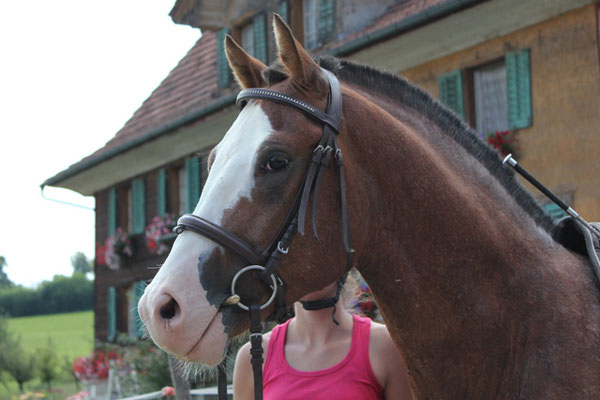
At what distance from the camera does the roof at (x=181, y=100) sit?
1468 cm

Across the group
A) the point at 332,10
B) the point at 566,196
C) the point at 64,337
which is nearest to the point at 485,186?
the point at 566,196

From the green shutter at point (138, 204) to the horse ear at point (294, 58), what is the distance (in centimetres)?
1781

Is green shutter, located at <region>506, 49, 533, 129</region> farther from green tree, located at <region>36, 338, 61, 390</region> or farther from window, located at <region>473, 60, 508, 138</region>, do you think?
green tree, located at <region>36, 338, 61, 390</region>

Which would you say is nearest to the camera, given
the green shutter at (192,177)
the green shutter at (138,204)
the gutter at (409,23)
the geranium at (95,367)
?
the gutter at (409,23)

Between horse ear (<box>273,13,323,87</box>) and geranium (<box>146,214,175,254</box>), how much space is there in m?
15.0

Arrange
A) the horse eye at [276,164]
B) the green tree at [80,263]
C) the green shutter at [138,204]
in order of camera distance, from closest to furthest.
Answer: the horse eye at [276,164] → the green shutter at [138,204] → the green tree at [80,263]

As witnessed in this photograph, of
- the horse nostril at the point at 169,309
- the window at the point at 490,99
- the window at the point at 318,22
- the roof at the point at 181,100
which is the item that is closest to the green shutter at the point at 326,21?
the window at the point at 318,22

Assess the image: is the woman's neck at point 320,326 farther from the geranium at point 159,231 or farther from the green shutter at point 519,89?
the geranium at point 159,231

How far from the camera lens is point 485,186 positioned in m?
2.74

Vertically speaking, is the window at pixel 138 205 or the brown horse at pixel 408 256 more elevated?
the window at pixel 138 205

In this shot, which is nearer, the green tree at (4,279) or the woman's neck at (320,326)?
the woman's neck at (320,326)

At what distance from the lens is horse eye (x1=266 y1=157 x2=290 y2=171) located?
8.13 ft

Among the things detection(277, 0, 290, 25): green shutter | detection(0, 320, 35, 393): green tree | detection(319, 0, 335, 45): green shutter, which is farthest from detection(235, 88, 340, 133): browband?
detection(0, 320, 35, 393): green tree

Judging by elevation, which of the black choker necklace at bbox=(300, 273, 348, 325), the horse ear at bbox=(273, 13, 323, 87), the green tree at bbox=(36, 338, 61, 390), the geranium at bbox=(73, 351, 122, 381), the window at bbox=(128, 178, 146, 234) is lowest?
the green tree at bbox=(36, 338, 61, 390)
